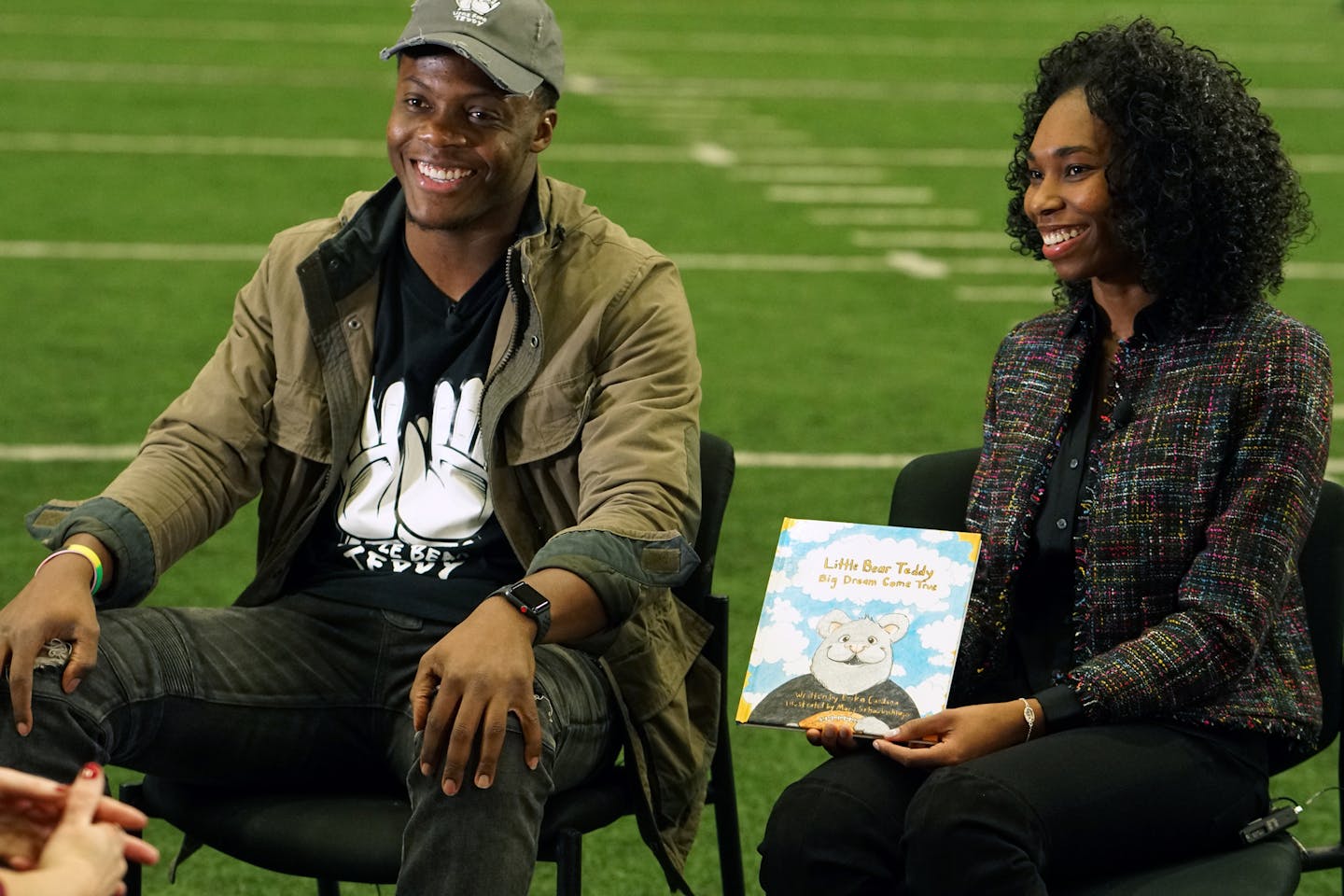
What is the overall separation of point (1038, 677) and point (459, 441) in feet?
3.13

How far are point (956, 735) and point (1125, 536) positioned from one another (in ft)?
1.23

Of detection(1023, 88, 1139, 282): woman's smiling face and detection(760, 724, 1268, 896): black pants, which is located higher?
detection(1023, 88, 1139, 282): woman's smiling face

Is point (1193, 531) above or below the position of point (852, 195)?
below

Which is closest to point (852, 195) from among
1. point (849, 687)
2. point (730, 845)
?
point (730, 845)

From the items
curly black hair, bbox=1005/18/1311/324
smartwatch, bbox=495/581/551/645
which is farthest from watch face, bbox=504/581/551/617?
curly black hair, bbox=1005/18/1311/324

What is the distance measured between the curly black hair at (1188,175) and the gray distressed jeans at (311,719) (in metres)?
1.03

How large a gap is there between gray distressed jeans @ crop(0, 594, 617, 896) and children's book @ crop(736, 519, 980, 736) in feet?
1.00

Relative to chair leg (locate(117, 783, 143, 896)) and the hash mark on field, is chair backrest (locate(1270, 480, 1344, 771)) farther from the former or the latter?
the hash mark on field

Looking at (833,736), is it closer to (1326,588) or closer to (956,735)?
(956,735)

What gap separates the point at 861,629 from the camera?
2.86 meters

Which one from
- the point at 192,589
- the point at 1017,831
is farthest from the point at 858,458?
the point at 1017,831

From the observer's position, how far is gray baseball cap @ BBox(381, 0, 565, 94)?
3164 mm

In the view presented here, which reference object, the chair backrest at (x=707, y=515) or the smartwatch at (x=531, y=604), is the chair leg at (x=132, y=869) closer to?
the smartwatch at (x=531, y=604)

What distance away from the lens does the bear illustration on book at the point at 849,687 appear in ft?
9.22
